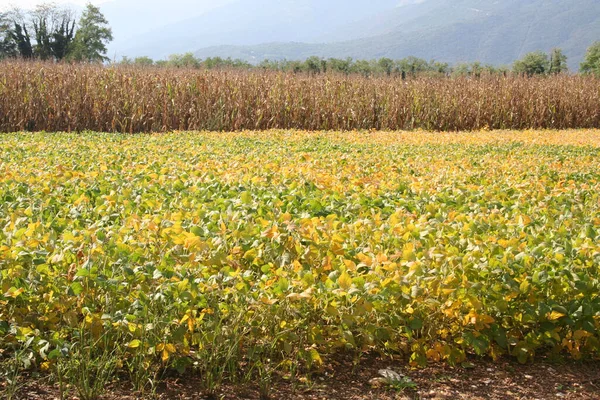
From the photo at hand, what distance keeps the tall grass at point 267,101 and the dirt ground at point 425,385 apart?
12492mm

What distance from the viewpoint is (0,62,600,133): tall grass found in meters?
14.6

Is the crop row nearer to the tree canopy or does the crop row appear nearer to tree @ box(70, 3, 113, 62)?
the tree canopy

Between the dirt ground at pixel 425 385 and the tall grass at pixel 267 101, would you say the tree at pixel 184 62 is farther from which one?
the dirt ground at pixel 425 385

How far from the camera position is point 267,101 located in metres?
16.2

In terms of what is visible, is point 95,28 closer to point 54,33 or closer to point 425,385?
point 54,33

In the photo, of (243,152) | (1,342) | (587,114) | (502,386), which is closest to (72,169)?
(243,152)

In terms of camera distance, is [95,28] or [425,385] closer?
[425,385]

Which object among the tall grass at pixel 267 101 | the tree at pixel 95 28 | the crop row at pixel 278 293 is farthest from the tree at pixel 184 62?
the tree at pixel 95 28

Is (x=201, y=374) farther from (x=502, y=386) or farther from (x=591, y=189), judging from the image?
(x=591, y=189)

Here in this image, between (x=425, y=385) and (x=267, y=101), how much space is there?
1354 cm

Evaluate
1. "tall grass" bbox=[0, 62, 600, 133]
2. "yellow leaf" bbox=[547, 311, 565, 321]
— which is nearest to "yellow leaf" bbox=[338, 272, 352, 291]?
"yellow leaf" bbox=[547, 311, 565, 321]

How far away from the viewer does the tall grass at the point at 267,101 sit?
14625 millimetres

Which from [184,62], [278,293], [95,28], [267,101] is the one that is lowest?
[278,293]

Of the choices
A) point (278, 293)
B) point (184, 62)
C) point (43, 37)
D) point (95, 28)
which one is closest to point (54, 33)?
point (43, 37)
